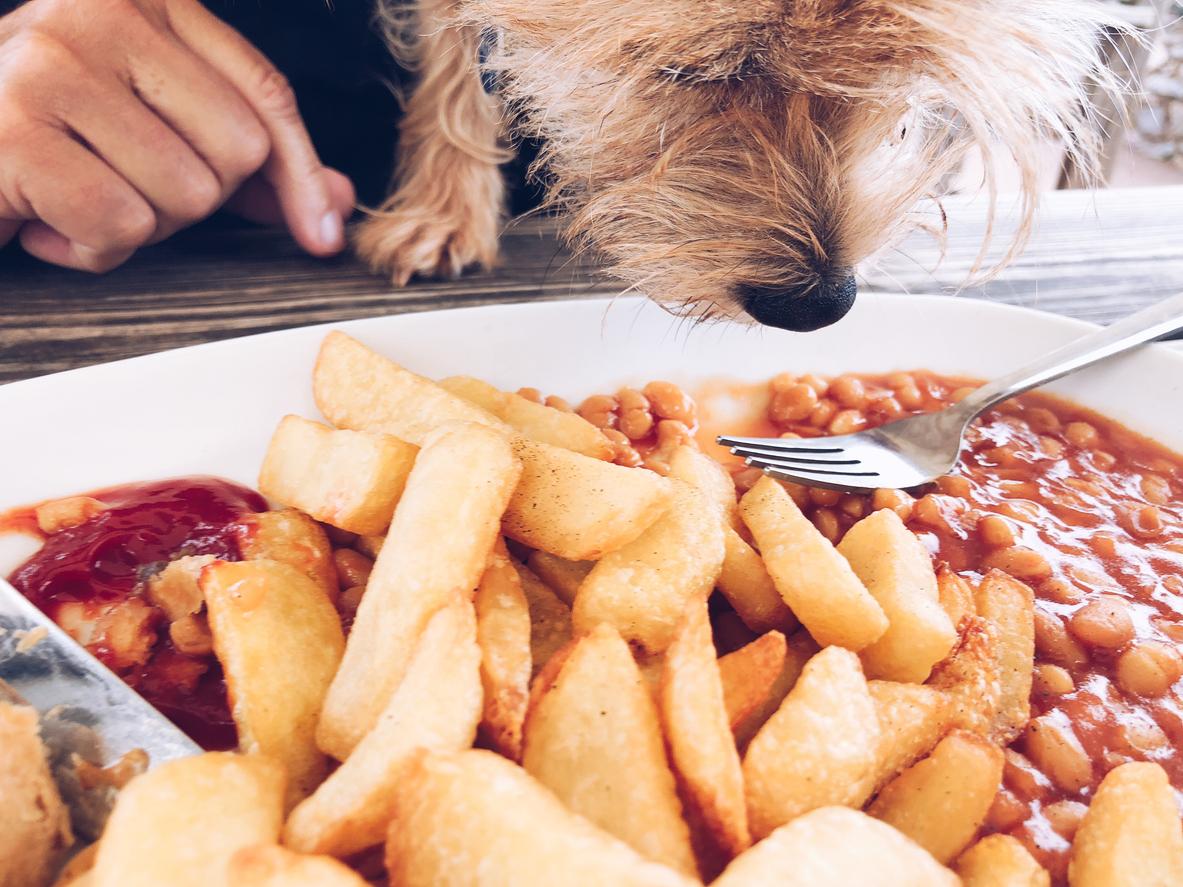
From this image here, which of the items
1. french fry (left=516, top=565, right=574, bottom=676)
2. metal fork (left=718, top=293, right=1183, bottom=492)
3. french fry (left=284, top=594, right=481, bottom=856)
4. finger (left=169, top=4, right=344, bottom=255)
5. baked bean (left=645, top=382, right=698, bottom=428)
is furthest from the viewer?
finger (left=169, top=4, right=344, bottom=255)

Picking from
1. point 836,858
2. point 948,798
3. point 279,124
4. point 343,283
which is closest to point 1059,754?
point 948,798

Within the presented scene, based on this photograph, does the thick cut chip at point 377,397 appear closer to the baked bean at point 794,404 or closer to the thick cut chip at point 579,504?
the thick cut chip at point 579,504

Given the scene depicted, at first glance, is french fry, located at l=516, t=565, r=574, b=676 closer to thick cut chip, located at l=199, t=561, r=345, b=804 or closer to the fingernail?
thick cut chip, located at l=199, t=561, r=345, b=804

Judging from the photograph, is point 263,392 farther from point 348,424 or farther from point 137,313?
point 137,313

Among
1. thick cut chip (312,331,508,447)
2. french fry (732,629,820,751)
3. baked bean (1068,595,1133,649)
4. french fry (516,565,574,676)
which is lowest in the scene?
baked bean (1068,595,1133,649)

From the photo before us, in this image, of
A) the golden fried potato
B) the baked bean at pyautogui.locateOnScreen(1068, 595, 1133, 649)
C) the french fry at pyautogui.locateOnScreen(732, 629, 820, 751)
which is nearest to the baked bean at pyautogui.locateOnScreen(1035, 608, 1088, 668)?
the baked bean at pyautogui.locateOnScreen(1068, 595, 1133, 649)

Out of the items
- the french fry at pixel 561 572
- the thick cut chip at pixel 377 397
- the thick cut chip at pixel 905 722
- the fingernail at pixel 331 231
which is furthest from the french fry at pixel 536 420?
the fingernail at pixel 331 231

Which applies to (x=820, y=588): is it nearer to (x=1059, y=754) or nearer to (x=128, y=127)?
(x=1059, y=754)
